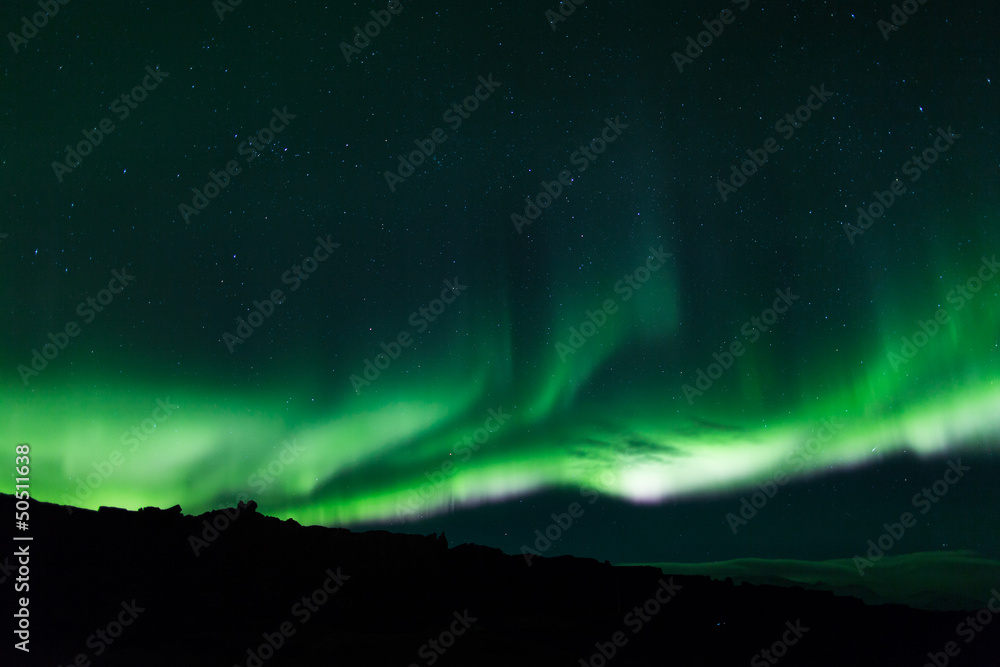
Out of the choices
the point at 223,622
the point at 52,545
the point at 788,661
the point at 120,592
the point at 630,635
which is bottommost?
the point at 788,661

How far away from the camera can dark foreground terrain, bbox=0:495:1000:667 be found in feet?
76.3

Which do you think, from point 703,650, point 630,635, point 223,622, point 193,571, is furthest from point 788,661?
point 193,571

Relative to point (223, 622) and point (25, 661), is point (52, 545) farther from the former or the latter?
point (25, 661)

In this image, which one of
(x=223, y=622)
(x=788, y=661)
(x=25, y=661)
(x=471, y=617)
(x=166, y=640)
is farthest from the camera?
(x=471, y=617)

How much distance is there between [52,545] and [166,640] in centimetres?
1135

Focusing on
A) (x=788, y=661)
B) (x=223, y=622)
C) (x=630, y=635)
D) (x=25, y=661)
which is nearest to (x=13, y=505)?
(x=223, y=622)

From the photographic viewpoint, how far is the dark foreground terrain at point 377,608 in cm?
2327

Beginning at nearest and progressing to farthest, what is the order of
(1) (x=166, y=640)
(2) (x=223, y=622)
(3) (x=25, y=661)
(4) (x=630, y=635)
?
(3) (x=25, y=661) → (1) (x=166, y=640) → (2) (x=223, y=622) → (4) (x=630, y=635)

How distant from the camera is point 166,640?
23688 mm

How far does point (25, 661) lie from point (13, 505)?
13917mm

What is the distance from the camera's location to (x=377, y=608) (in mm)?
33438

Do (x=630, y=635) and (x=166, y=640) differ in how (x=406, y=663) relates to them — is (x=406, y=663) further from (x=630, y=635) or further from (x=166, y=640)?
(x=630, y=635)

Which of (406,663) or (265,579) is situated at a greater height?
(265,579)

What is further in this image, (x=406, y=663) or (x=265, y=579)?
(x=265, y=579)
